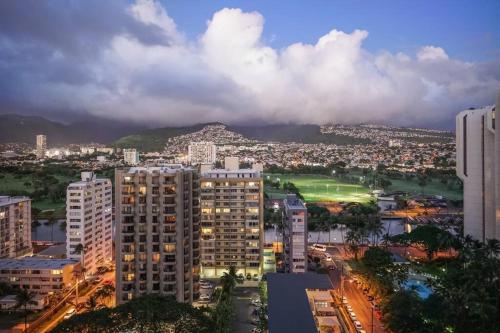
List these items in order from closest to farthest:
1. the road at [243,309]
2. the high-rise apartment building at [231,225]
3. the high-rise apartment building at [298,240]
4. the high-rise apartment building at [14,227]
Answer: the road at [243,309] → the high-rise apartment building at [298,240] → the high-rise apartment building at [231,225] → the high-rise apartment building at [14,227]

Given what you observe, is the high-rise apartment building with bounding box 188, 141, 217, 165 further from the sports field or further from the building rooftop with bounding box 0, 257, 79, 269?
the building rooftop with bounding box 0, 257, 79, 269

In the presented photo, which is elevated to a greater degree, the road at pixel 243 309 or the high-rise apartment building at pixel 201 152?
the high-rise apartment building at pixel 201 152

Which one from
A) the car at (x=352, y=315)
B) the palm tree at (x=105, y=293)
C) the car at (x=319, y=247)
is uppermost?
the palm tree at (x=105, y=293)

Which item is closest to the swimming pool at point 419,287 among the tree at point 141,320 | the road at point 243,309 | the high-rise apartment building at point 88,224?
the road at point 243,309

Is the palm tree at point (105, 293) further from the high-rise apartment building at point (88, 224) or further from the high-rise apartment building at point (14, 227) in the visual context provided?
the high-rise apartment building at point (14, 227)

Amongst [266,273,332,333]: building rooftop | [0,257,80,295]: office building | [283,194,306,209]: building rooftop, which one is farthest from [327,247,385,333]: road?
[0,257,80,295]: office building

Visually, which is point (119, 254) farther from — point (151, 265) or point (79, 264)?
point (79, 264)
